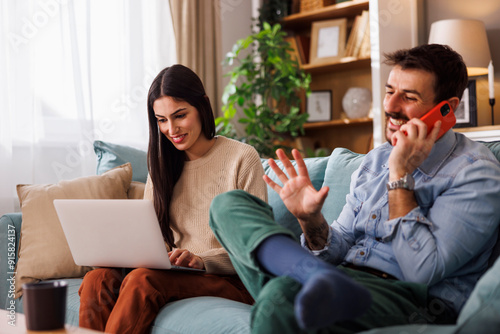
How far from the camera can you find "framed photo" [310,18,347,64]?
12.8ft

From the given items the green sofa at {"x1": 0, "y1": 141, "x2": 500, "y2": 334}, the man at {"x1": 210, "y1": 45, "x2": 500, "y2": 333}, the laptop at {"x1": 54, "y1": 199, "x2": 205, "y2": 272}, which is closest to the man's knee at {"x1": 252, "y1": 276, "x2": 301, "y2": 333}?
the man at {"x1": 210, "y1": 45, "x2": 500, "y2": 333}

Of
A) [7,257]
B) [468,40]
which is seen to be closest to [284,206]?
[7,257]

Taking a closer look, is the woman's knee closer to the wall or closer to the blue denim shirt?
the blue denim shirt

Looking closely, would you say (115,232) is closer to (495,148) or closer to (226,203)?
(226,203)

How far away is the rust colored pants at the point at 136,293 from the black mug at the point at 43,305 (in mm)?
381

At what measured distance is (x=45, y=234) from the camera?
2.05 m

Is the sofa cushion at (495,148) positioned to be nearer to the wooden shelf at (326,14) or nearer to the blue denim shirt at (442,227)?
the blue denim shirt at (442,227)

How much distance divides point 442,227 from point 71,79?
2.31 metres

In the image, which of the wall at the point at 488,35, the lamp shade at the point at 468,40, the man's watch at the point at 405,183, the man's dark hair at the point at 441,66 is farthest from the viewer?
the wall at the point at 488,35

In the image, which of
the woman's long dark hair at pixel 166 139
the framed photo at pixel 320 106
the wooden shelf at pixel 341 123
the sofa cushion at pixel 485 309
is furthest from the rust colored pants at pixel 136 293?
the framed photo at pixel 320 106

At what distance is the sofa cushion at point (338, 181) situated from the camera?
1.92 m


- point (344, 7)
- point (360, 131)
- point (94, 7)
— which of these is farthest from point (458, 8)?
point (94, 7)

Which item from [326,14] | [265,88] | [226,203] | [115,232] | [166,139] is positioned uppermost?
[326,14]

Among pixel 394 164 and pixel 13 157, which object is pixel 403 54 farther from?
pixel 13 157
